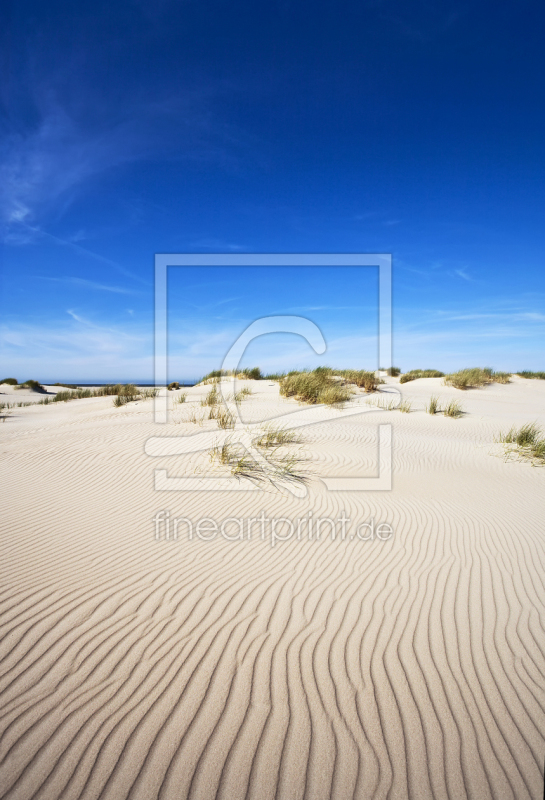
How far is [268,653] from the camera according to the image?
2457 millimetres

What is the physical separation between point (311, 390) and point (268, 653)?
11.9 meters

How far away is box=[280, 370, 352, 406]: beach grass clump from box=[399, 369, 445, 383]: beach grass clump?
1123cm

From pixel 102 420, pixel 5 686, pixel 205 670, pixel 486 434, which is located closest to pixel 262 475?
pixel 205 670

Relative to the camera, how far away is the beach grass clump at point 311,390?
44.7 feet

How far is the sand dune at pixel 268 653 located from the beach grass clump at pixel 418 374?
2069 cm

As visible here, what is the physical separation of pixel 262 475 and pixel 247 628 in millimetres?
3549

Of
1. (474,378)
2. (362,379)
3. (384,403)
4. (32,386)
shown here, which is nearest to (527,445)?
(384,403)

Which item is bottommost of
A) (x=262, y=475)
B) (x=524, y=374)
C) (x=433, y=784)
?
(x=433, y=784)

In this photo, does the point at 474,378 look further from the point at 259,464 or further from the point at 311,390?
the point at 259,464

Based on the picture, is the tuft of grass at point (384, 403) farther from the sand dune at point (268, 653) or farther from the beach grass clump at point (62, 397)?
the beach grass clump at point (62, 397)

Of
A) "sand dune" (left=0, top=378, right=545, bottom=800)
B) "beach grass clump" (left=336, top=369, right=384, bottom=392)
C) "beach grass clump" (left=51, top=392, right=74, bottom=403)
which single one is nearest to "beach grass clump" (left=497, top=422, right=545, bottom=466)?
"sand dune" (left=0, top=378, right=545, bottom=800)

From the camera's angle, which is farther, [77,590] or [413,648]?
[77,590]

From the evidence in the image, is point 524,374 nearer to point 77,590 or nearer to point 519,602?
point 519,602

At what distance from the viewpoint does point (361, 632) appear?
2688 mm
